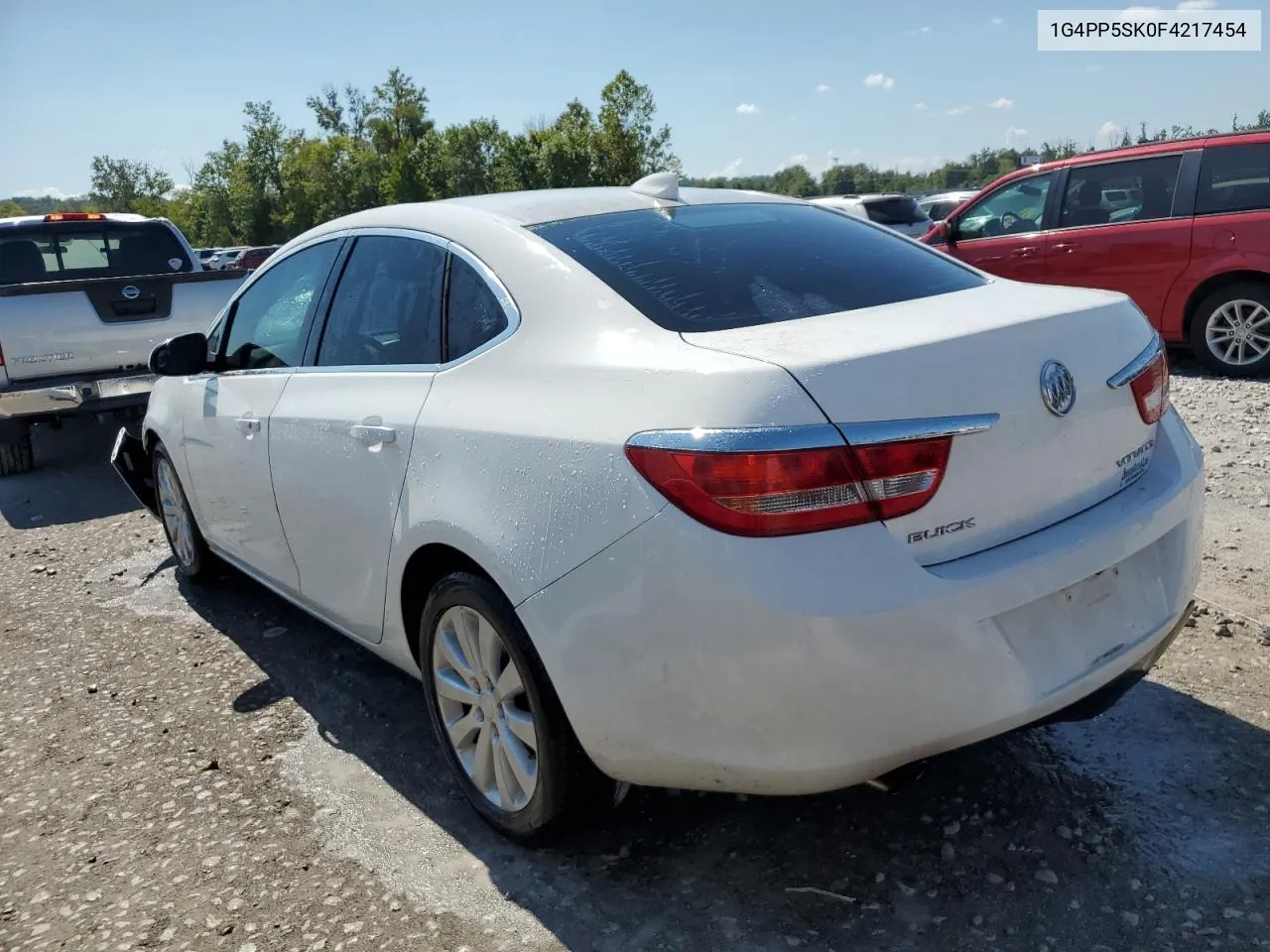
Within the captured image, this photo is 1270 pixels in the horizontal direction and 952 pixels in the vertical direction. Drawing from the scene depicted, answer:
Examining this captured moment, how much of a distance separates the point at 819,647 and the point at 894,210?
58.8 ft

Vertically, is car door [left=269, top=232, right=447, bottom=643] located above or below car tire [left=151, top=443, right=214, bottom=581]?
above

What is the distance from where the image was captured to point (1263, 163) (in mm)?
7594

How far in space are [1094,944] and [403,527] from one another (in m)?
1.93

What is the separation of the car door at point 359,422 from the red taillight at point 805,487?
1084 mm

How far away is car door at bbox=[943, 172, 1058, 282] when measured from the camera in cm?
891

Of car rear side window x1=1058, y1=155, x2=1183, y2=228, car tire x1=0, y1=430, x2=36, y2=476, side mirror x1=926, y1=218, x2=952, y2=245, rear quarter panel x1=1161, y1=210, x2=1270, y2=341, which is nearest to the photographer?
rear quarter panel x1=1161, y1=210, x2=1270, y2=341

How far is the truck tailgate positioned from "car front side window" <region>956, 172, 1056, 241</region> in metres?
6.47

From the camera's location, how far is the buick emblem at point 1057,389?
2.28 metres

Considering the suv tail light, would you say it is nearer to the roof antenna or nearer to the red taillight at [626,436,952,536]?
the red taillight at [626,436,952,536]

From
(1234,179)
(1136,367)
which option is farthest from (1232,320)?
(1136,367)

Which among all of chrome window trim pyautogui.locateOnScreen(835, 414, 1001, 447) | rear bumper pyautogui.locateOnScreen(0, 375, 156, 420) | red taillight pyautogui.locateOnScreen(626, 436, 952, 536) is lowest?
rear bumper pyautogui.locateOnScreen(0, 375, 156, 420)

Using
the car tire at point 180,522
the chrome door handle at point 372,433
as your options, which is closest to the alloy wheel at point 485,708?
the chrome door handle at point 372,433

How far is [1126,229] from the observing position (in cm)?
826

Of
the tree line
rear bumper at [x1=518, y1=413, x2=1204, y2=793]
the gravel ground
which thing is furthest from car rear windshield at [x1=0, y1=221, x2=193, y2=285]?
the tree line
